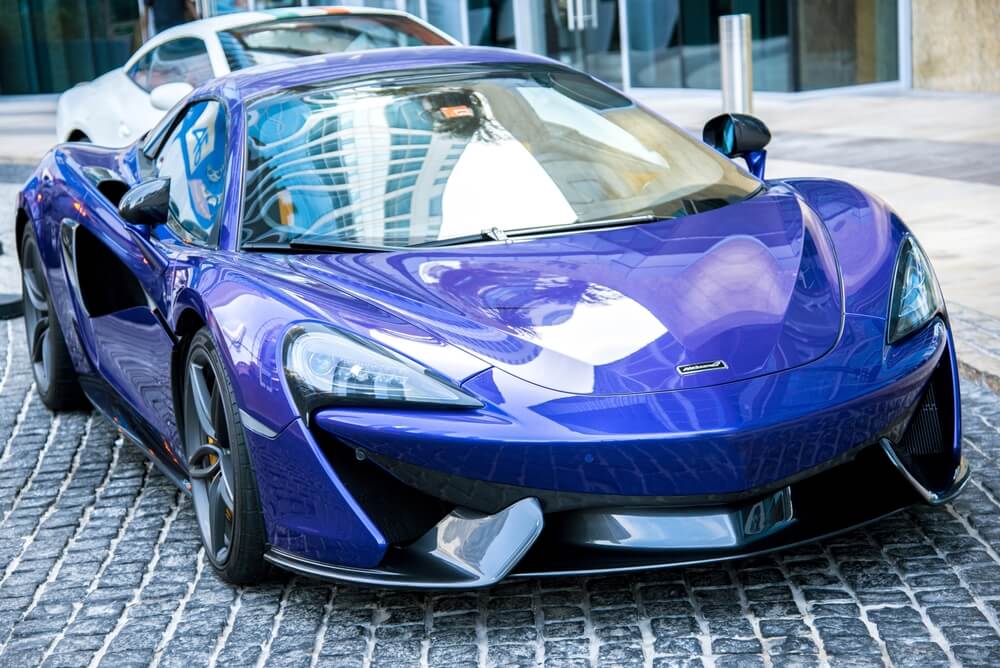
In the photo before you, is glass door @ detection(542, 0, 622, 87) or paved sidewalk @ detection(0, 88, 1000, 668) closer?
paved sidewalk @ detection(0, 88, 1000, 668)

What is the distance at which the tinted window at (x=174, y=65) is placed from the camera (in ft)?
33.4

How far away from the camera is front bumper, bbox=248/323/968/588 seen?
Answer: 128 inches

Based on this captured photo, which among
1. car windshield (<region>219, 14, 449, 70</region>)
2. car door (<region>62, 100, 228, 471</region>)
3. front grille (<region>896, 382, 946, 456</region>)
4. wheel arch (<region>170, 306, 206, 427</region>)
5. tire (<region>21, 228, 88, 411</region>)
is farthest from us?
car windshield (<region>219, 14, 449, 70</region>)


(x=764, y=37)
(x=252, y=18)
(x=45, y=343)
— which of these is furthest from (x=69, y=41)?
(x=45, y=343)

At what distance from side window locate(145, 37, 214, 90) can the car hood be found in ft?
21.5

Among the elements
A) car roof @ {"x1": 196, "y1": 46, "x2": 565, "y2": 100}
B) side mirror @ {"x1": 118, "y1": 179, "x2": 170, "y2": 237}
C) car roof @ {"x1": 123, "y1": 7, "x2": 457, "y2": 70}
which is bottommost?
side mirror @ {"x1": 118, "y1": 179, "x2": 170, "y2": 237}

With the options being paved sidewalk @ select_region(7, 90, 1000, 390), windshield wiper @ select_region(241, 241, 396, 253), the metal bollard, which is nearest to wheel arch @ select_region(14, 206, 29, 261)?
windshield wiper @ select_region(241, 241, 396, 253)

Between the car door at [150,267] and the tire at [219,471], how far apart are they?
0.20 m

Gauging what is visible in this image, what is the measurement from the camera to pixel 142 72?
10883 mm

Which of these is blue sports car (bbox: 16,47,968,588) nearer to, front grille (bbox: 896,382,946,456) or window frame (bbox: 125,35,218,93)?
front grille (bbox: 896,382,946,456)

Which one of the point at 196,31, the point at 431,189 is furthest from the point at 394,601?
the point at 196,31

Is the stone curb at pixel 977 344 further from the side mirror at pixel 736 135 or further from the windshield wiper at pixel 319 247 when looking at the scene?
the windshield wiper at pixel 319 247

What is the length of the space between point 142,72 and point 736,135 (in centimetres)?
696

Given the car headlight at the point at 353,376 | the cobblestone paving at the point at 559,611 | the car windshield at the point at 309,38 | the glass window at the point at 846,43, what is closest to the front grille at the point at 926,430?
the cobblestone paving at the point at 559,611
